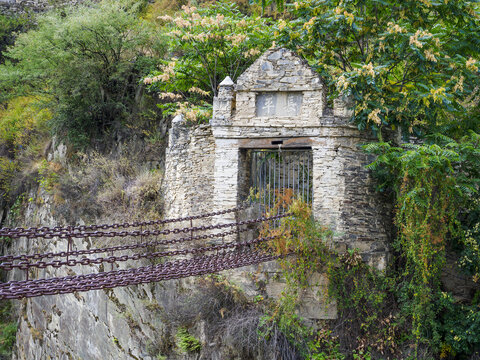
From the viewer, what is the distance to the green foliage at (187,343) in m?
8.11

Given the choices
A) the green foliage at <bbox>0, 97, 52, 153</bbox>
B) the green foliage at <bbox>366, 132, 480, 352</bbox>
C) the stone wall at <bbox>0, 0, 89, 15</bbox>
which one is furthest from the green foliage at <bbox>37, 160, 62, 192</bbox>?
the stone wall at <bbox>0, 0, 89, 15</bbox>

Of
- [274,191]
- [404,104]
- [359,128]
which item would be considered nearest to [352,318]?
[274,191]

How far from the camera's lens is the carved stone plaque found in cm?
819

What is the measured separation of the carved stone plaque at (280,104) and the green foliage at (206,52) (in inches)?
55.2

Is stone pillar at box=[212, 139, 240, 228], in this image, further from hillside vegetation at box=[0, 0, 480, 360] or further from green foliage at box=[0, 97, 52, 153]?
green foliage at box=[0, 97, 52, 153]

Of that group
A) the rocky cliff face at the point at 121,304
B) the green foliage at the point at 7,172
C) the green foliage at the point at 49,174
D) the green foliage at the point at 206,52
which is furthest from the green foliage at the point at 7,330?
the green foliage at the point at 206,52

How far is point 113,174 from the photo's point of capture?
11367 mm

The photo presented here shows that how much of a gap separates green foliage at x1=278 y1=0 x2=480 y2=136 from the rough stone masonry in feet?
1.36

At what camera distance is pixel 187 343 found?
26.7ft

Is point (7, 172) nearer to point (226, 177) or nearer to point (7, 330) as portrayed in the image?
point (7, 330)

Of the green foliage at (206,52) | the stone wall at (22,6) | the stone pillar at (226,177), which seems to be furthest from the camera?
the stone wall at (22,6)

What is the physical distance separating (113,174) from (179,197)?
2.73 meters

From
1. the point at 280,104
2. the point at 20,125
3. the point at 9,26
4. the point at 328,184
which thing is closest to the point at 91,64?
the point at 20,125

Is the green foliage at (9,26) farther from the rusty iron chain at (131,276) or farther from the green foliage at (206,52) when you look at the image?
the rusty iron chain at (131,276)
